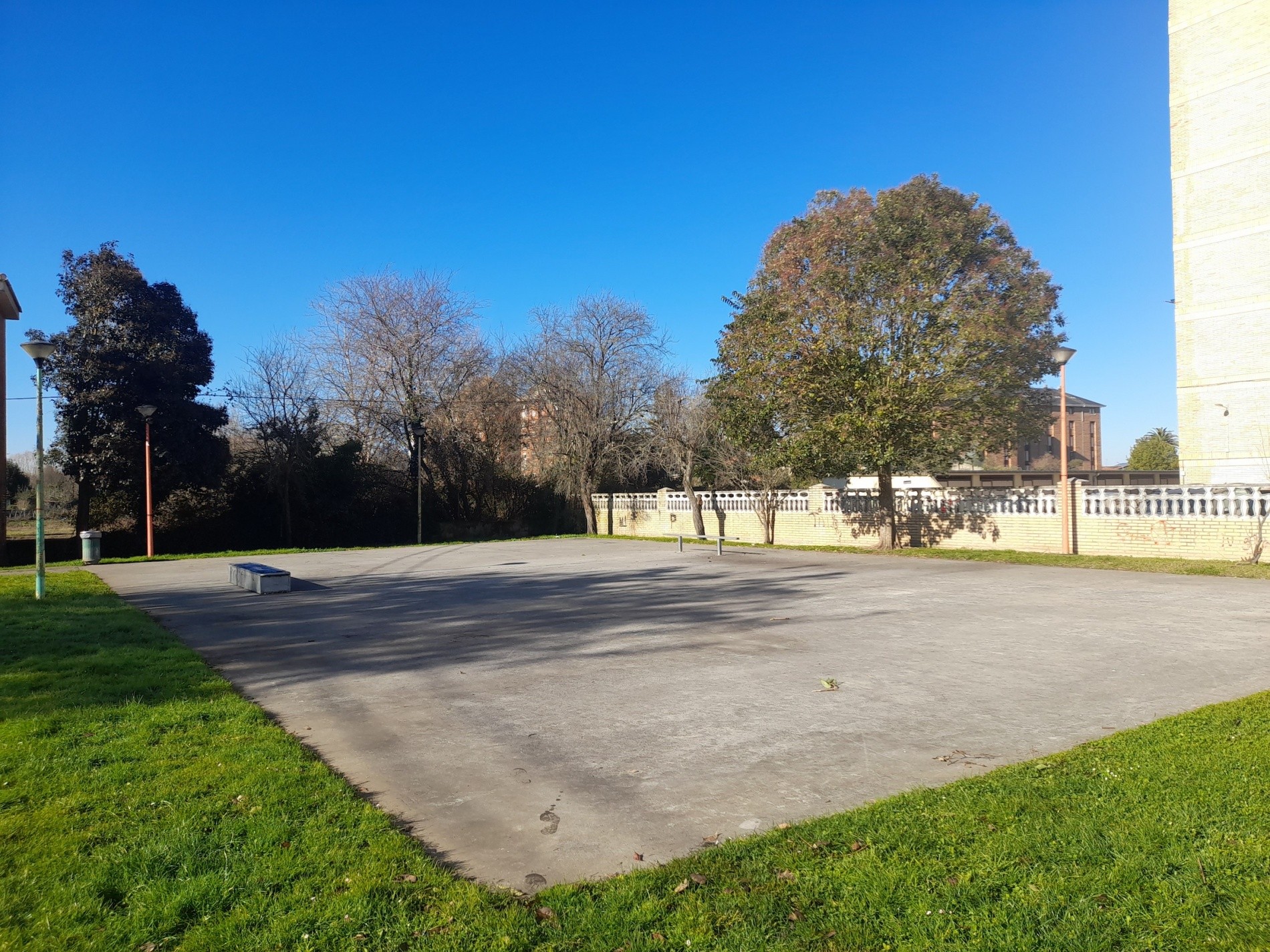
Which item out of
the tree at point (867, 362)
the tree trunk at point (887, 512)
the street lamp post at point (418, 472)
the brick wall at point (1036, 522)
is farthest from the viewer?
the street lamp post at point (418, 472)

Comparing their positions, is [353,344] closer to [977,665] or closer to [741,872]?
[977,665]

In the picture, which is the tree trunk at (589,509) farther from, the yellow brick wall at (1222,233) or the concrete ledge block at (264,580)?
the yellow brick wall at (1222,233)

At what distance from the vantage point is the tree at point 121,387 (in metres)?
27.8

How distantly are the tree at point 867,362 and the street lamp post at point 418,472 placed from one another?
12.8m

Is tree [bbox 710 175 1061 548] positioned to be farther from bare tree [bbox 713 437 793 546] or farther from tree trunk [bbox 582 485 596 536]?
tree trunk [bbox 582 485 596 536]

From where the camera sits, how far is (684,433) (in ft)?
106

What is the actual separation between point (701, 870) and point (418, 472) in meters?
30.6

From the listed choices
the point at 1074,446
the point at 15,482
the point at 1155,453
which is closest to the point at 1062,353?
the point at 15,482

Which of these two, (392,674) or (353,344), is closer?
(392,674)

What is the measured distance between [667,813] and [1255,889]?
249 centimetres

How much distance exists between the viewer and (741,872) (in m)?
3.47

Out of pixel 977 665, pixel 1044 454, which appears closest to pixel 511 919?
pixel 977 665

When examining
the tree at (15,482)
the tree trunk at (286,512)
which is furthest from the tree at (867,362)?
the tree at (15,482)

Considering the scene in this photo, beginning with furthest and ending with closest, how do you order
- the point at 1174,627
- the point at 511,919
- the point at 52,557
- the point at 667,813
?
the point at 52,557 → the point at 1174,627 → the point at 667,813 → the point at 511,919
